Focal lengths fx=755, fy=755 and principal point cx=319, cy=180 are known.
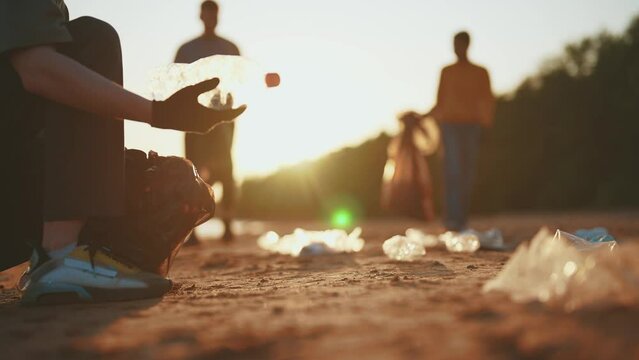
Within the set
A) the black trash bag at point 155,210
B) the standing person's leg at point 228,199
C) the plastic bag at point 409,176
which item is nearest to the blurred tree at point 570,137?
the plastic bag at point 409,176

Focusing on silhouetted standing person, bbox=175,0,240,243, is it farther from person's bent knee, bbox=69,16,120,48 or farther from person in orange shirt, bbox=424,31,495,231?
person's bent knee, bbox=69,16,120,48

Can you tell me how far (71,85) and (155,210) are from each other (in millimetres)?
621

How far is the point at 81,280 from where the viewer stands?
257 centimetres

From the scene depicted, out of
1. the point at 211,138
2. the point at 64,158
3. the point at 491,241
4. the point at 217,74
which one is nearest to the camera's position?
the point at 64,158

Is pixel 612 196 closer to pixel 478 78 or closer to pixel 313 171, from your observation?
pixel 478 78

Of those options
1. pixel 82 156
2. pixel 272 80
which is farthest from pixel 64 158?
pixel 272 80

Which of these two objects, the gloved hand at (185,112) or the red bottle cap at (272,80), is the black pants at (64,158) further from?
the red bottle cap at (272,80)

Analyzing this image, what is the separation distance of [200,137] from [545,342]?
21.9 feet

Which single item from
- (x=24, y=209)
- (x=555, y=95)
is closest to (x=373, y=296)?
(x=24, y=209)

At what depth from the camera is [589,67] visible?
30922 mm

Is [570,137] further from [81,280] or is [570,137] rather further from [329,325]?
[329,325]

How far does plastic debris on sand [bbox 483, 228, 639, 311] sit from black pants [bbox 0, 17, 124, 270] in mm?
1437

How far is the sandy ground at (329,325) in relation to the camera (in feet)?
5.38

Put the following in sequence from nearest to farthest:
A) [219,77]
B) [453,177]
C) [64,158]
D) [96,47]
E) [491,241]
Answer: [64,158]
[96,47]
[219,77]
[491,241]
[453,177]
